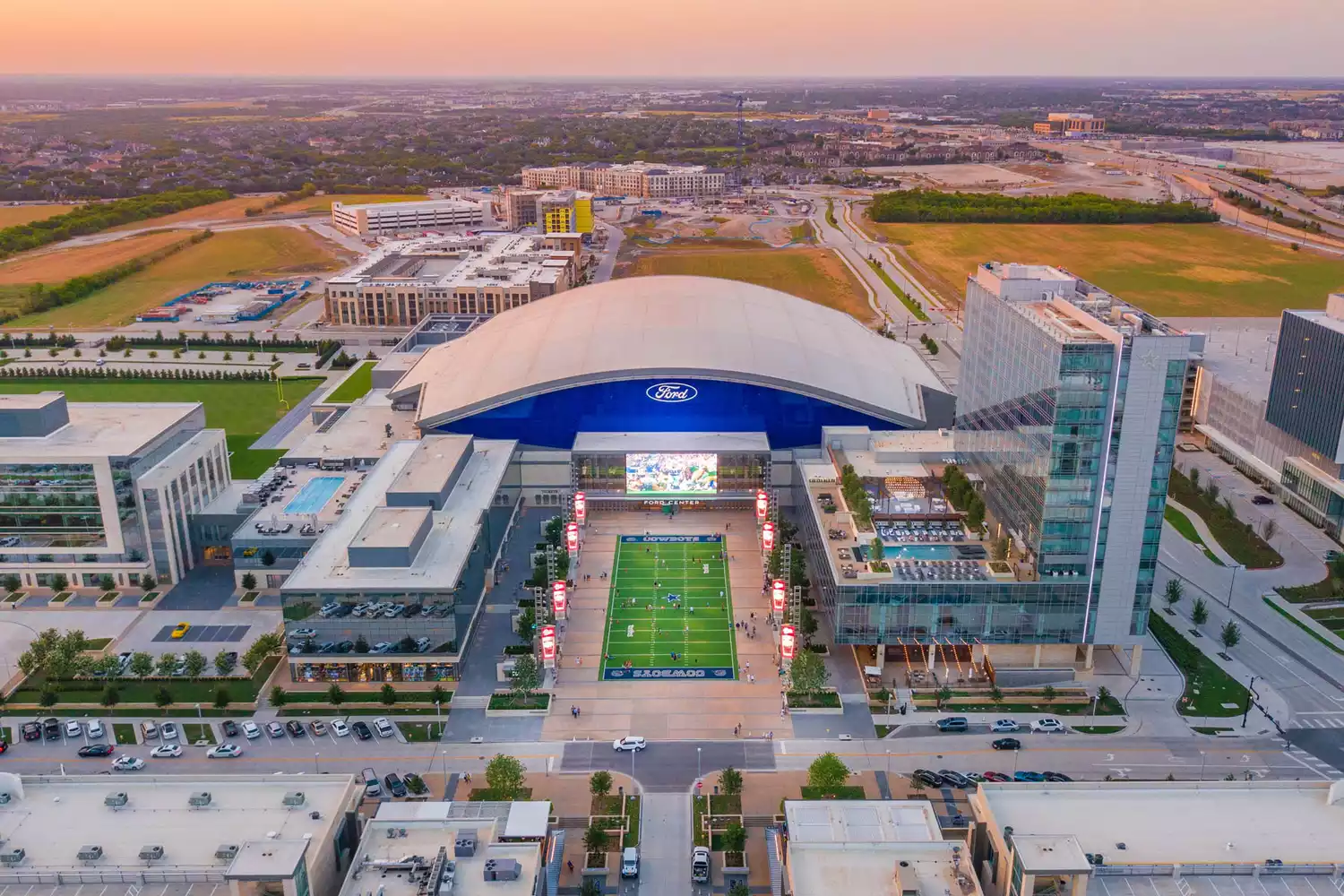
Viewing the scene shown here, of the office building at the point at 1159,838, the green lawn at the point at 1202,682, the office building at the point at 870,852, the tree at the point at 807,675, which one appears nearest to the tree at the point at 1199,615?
the green lawn at the point at 1202,682

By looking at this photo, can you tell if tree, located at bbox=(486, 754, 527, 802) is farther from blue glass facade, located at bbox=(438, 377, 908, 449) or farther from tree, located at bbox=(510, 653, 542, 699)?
blue glass facade, located at bbox=(438, 377, 908, 449)

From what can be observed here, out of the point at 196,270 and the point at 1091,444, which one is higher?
the point at 1091,444

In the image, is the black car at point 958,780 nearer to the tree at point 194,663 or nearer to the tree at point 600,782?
the tree at point 600,782

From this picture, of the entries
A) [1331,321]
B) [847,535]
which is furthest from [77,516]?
[1331,321]

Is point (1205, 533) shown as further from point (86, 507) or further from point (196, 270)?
point (196, 270)

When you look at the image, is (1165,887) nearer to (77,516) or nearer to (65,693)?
(65,693)

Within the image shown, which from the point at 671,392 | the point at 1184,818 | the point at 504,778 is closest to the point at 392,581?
the point at 504,778

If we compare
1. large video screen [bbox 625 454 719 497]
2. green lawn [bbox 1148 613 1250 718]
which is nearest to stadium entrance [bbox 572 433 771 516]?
large video screen [bbox 625 454 719 497]
